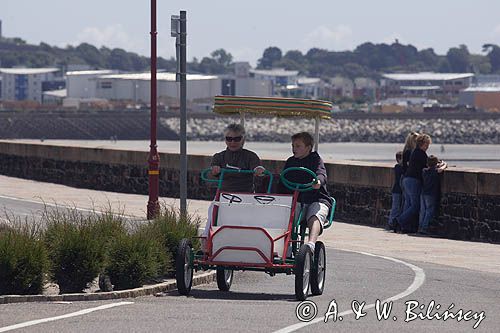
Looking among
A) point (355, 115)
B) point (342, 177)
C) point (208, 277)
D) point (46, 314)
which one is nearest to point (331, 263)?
point (208, 277)

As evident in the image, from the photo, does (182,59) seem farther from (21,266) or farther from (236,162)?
(21,266)

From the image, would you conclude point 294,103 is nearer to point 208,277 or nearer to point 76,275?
point 208,277

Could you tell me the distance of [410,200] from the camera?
21641 millimetres

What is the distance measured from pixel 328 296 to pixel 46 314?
3021 millimetres

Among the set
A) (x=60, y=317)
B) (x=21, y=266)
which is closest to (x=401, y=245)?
(x=21, y=266)

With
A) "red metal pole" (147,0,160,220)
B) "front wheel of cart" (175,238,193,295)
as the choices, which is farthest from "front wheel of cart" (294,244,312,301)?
"red metal pole" (147,0,160,220)

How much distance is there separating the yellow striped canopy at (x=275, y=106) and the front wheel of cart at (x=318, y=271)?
214 inches

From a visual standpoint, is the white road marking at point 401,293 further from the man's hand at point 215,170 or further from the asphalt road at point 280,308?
the man's hand at point 215,170

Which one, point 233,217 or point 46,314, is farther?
point 233,217

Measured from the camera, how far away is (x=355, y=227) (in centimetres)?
2320

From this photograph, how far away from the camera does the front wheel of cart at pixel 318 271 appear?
1306 cm

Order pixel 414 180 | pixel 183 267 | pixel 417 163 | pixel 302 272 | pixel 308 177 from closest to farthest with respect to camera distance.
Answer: pixel 302 272
pixel 183 267
pixel 308 177
pixel 417 163
pixel 414 180

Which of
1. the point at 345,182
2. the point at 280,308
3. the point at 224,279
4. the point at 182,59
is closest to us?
the point at 280,308

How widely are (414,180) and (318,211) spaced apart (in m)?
8.49
